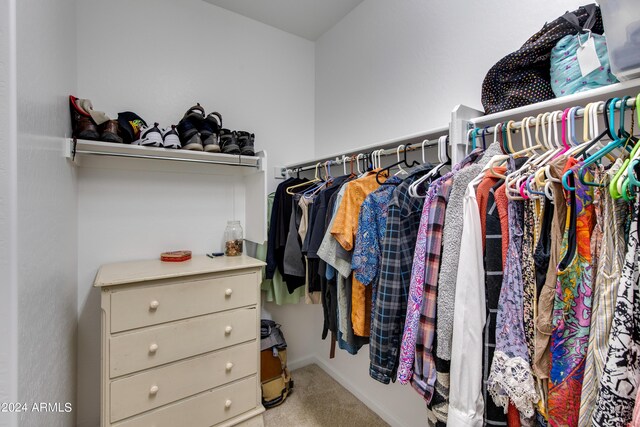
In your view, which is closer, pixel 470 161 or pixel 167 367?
pixel 470 161

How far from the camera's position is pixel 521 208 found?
29.6 inches

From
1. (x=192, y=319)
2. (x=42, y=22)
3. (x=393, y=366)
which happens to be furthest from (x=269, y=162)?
(x=393, y=366)

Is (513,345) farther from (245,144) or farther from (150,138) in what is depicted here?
(150,138)

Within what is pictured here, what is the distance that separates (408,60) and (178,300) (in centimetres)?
180

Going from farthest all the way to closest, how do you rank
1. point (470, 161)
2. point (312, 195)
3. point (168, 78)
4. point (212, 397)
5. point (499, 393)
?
point (168, 78) < point (312, 195) < point (212, 397) < point (470, 161) < point (499, 393)

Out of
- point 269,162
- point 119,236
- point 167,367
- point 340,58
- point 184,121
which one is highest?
point 340,58

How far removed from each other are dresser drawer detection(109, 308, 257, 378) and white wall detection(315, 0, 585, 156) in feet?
4.58

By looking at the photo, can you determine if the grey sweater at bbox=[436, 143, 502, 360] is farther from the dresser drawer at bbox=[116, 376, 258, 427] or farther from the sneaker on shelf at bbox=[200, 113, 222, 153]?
the sneaker on shelf at bbox=[200, 113, 222, 153]

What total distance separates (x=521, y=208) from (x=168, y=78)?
2049 millimetres

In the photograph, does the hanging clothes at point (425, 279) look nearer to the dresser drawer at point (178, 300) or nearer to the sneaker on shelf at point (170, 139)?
the dresser drawer at point (178, 300)

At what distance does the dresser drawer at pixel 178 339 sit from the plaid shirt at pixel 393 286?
2.68 feet

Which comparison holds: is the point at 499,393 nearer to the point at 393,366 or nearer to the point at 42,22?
the point at 393,366

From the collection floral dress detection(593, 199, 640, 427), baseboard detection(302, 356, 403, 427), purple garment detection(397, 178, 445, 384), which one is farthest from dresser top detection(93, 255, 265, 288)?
floral dress detection(593, 199, 640, 427)

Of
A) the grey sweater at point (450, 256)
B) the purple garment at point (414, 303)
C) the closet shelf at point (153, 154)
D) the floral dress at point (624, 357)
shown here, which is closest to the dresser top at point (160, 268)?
the closet shelf at point (153, 154)
